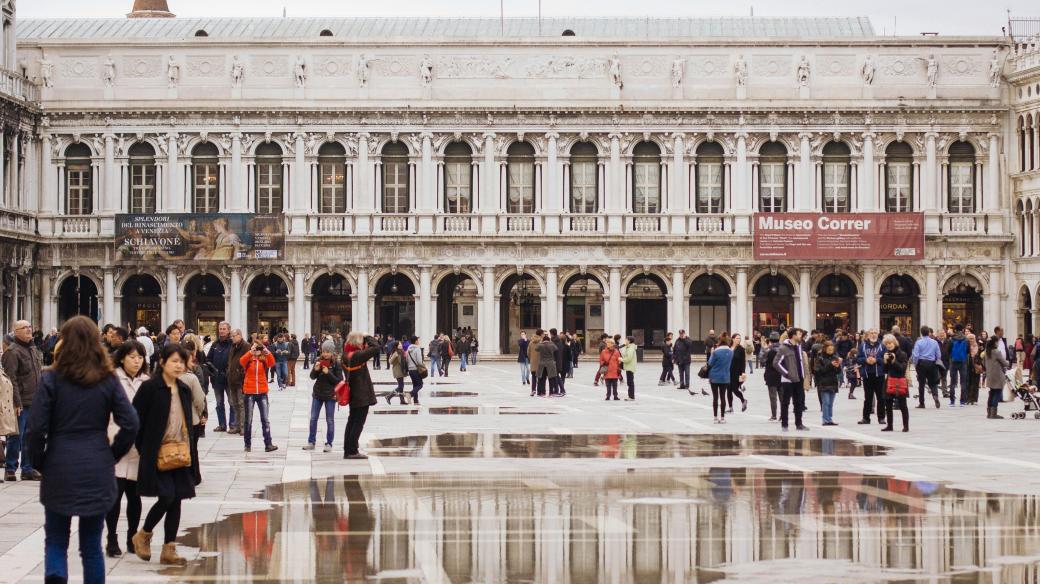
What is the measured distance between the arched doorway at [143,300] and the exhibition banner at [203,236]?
332 centimetres

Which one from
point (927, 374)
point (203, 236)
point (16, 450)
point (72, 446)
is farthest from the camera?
point (203, 236)

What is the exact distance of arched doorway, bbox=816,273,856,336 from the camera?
72.5 m

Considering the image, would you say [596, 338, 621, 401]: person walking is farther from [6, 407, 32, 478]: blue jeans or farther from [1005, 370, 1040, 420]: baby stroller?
[6, 407, 32, 478]: blue jeans

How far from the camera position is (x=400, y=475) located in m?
20.6

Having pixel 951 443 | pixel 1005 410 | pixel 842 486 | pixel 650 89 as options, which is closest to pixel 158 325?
pixel 650 89

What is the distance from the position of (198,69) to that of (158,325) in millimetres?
12004

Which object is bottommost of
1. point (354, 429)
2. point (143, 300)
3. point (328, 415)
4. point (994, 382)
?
point (354, 429)

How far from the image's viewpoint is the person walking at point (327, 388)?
24.5m

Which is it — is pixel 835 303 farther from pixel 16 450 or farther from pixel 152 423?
pixel 152 423

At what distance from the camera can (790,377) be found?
95.1ft

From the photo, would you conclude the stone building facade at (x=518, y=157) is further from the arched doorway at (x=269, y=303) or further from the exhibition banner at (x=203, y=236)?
the arched doorway at (x=269, y=303)

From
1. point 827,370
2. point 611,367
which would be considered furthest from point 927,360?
point 611,367

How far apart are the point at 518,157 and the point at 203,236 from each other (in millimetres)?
14670

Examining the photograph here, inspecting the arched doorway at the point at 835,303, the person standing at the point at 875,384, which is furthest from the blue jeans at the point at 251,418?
the arched doorway at the point at 835,303
